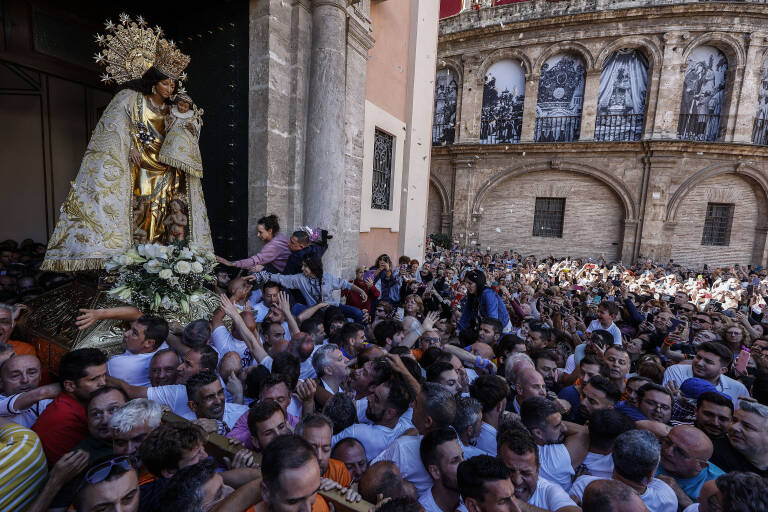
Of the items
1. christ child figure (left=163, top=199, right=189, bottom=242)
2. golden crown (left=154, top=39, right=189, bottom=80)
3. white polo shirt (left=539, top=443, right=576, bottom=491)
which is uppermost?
golden crown (left=154, top=39, right=189, bottom=80)

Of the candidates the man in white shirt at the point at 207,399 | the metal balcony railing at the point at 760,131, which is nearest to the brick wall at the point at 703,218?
the metal balcony railing at the point at 760,131

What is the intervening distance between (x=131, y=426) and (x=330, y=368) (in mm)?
1338

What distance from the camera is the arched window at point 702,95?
51.8ft

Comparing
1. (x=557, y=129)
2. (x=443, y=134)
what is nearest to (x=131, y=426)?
(x=443, y=134)

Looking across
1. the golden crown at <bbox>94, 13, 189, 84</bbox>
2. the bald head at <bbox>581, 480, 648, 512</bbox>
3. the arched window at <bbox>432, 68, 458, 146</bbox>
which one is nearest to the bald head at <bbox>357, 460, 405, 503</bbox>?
the bald head at <bbox>581, 480, 648, 512</bbox>

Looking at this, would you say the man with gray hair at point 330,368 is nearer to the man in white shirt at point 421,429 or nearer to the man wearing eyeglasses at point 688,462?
the man in white shirt at point 421,429

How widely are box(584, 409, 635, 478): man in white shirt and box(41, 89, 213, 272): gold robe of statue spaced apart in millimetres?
3940

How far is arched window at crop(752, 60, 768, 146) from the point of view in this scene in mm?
15844

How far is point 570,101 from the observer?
17203 mm

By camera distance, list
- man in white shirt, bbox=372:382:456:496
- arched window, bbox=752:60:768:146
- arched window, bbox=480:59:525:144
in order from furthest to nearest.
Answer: arched window, bbox=480:59:525:144 → arched window, bbox=752:60:768:146 → man in white shirt, bbox=372:382:456:496

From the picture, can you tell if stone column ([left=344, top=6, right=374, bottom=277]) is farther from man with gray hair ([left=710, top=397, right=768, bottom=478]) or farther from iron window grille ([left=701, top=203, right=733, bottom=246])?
iron window grille ([left=701, top=203, right=733, bottom=246])

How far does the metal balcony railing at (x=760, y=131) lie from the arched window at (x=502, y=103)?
9.53 metres

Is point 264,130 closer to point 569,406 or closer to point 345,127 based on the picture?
point 345,127

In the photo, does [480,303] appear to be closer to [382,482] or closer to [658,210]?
[382,482]
